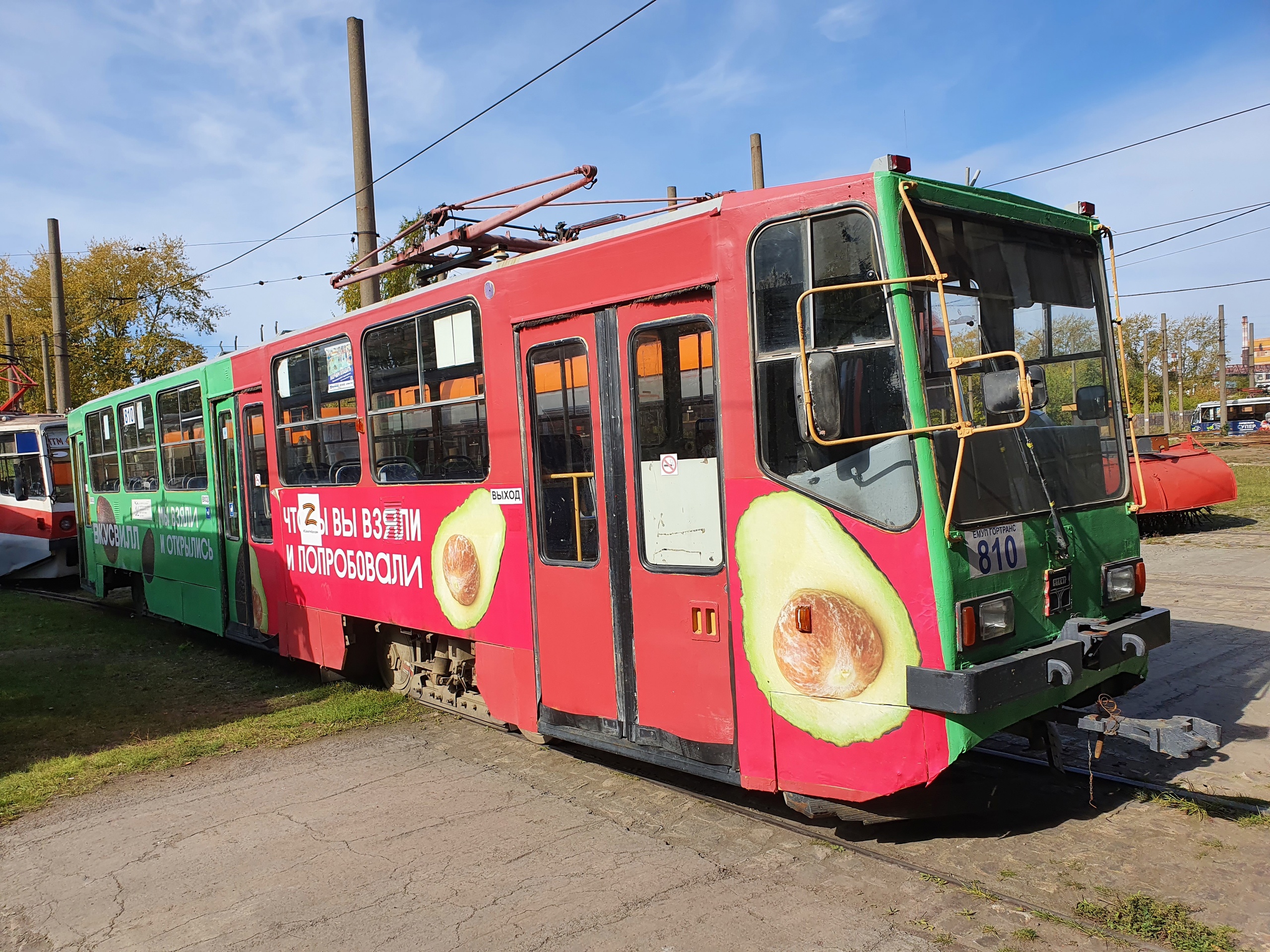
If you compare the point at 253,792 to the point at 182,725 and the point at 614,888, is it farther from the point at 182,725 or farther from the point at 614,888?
the point at 614,888

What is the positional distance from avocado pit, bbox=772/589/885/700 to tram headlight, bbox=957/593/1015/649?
35 cm

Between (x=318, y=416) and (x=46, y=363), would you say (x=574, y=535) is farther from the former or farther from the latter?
(x=46, y=363)

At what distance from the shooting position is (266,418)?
28.5 feet

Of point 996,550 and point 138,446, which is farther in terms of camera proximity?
point 138,446

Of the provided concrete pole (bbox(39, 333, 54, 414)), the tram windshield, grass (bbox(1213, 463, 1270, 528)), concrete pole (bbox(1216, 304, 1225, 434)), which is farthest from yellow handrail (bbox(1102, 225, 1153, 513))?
concrete pole (bbox(1216, 304, 1225, 434))

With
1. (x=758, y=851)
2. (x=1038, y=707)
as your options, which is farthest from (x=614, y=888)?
(x=1038, y=707)

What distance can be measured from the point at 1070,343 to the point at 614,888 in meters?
3.65

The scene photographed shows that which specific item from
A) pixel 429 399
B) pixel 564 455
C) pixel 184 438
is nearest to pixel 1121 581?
pixel 564 455

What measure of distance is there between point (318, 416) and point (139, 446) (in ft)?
17.5

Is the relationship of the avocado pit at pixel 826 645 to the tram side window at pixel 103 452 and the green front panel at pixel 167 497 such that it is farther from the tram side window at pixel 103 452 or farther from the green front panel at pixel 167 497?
the tram side window at pixel 103 452

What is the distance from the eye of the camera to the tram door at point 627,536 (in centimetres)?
481

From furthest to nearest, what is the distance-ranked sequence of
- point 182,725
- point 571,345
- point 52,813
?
1. point 182,725
2. point 52,813
3. point 571,345

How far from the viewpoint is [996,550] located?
14.1 ft

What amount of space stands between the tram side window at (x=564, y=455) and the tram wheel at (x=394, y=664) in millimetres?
2586
